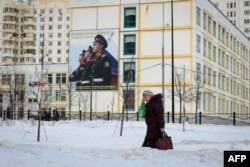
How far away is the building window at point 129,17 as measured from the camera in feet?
182

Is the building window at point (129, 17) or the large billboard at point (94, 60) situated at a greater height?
the building window at point (129, 17)

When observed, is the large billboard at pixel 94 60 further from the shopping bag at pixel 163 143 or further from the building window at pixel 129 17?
the shopping bag at pixel 163 143

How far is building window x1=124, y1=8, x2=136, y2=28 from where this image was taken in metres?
55.4

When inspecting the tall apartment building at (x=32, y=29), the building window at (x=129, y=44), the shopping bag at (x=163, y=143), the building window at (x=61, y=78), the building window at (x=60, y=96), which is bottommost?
the shopping bag at (x=163, y=143)

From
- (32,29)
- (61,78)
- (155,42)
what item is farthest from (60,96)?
(32,29)

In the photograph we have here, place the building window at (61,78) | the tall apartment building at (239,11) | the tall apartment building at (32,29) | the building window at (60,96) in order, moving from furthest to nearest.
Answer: the tall apartment building at (32,29) → the tall apartment building at (239,11) → the building window at (60,96) → the building window at (61,78)

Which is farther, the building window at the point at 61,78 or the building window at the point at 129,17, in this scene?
the building window at the point at 61,78

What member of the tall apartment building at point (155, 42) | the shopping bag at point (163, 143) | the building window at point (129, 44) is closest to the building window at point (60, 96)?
the tall apartment building at point (155, 42)

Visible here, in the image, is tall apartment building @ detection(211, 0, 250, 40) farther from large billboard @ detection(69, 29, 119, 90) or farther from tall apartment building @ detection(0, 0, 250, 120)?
large billboard @ detection(69, 29, 119, 90)

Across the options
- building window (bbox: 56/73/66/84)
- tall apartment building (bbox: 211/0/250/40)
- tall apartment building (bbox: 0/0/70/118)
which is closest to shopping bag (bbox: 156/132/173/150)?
building window (bbox: 56/73/66/84)

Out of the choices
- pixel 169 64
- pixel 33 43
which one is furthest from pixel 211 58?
pixel 33 43

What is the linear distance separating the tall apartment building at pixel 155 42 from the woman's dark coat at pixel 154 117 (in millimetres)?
37492

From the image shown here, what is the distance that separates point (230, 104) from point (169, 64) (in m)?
19.9

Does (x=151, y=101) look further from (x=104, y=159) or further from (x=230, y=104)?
(x=230, y=104)
